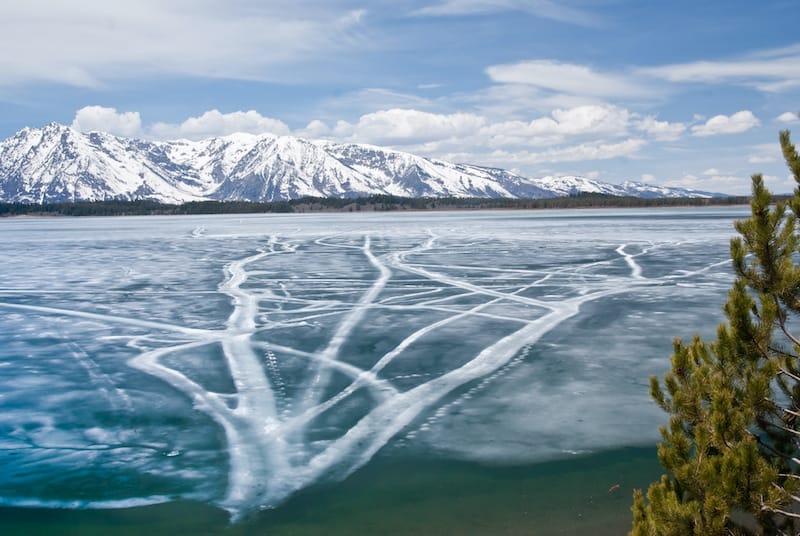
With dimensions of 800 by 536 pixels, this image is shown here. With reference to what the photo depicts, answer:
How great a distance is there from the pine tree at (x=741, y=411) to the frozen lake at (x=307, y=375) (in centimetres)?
341

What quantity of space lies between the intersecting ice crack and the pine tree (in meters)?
4.10

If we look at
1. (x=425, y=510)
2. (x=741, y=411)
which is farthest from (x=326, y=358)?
(x=741, y=411)

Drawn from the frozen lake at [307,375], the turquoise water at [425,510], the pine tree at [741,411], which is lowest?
the turquoise water at [425,510]

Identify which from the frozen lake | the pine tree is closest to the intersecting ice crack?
the frozen lake

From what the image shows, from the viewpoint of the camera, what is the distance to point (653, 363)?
1247 centimetres

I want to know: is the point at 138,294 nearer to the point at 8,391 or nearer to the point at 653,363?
the point at 8,391

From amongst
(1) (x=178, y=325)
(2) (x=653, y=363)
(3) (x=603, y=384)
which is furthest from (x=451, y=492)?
(1) (x=178, y=325)

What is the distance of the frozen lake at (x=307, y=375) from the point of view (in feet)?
27.1

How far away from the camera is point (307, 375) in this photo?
12.0 metres

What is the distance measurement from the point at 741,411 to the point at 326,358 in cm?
917

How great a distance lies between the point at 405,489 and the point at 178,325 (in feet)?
35.4

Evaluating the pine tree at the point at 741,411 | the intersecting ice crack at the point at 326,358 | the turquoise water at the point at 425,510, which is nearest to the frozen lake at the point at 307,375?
the intersecting ice crack at the point at 326,358

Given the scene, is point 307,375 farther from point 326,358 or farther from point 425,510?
point 425,510

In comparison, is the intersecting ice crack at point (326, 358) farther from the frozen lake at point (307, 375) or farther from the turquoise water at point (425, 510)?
the turquoise water at point (425, 510)
